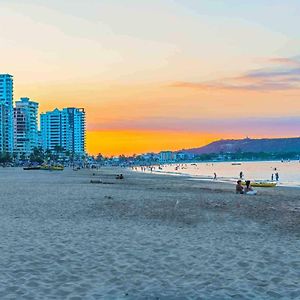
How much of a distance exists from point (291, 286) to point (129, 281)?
13.3ft

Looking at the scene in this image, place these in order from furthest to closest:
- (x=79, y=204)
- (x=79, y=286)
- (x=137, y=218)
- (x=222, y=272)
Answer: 1. (x=79, y=204)
2. (x=137, y=218)
3. (x=222, y=272)
4. (x=79, y=286)

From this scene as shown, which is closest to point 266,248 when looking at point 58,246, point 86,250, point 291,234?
point 291,234

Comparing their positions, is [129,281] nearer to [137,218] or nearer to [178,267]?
[178,267]

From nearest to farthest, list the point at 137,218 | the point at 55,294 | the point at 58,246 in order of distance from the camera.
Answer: the point at 55,294 → the point at 58,246 → the point at 137,218

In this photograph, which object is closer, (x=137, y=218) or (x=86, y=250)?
(x=86, y=250)

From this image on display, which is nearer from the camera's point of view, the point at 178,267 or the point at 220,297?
the point at 220,297

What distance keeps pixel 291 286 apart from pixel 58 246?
27.0ft

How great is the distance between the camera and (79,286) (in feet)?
37.7

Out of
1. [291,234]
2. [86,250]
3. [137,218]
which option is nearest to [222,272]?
[86,250]

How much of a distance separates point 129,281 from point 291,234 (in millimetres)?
10249

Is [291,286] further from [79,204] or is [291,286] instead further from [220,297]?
[79,204]

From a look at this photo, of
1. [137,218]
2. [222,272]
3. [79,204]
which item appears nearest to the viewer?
[222,272]

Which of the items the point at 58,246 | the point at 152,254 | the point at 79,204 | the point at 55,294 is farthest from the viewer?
the point at 79,204

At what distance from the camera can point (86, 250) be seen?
1587 centimetres
